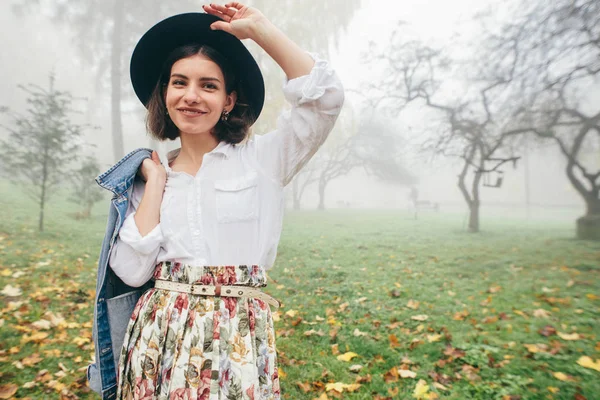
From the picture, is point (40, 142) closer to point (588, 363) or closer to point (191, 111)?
point (191, 111)

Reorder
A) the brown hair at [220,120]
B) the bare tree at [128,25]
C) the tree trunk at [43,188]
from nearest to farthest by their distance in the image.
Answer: the brown hair at [220,120] → the tree trunk at [43,188] → the bare tree at [128,25]

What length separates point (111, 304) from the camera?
3.85 feet

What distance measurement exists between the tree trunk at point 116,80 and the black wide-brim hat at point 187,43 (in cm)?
653

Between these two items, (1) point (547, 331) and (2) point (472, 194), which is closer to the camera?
(1) point (547, 331)

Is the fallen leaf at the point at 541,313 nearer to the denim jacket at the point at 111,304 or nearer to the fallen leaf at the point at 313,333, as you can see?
the fallen leaf at the point at 313,333

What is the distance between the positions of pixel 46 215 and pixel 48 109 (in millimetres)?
1829

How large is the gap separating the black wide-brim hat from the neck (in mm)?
206

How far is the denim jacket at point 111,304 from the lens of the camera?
45.0 inches

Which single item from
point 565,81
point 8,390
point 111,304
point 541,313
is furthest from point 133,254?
point 565,81

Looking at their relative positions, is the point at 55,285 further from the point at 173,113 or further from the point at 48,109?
the point at 173,113

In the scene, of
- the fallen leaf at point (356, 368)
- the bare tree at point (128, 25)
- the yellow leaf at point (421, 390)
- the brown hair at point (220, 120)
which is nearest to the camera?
the brown hair at point (220, 120)

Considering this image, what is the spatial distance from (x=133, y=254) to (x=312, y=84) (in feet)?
2.54

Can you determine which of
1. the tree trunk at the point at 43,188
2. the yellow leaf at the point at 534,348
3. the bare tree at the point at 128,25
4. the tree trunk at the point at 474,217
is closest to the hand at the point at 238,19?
the yellow leaf at the point at 534,348

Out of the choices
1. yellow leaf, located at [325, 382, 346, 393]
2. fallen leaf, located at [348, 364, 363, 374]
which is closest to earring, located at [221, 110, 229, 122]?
yellow leaf, located at [325, 382, 346, 393]
